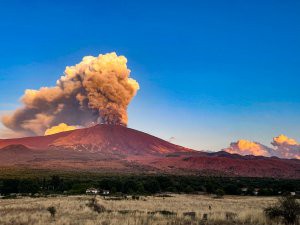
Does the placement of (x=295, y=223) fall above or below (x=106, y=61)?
below

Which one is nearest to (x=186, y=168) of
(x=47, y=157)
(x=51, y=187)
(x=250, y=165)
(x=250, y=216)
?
(x=250, y=165)

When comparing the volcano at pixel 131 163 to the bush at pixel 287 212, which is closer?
the bush at pixel 287 212

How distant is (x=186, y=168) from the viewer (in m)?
137

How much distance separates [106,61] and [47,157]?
4886 cm

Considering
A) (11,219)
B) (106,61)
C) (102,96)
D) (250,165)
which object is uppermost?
(106,61)

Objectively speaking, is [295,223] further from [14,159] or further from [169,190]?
[14,159]

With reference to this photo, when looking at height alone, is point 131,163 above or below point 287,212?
above

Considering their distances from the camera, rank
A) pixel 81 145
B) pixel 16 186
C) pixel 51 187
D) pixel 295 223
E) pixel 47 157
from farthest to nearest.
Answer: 1. pixel 81 145
2. pixel 47 157
3. pixel 51 187
4. pixel 16 186
5. pixel 295 223

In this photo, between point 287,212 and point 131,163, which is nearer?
point 287,212

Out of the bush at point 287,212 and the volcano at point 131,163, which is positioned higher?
the volcano at point 131,163

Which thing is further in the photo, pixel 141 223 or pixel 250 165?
pixel 250 165

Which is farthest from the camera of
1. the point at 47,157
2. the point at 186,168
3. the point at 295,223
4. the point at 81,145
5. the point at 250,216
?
the point at 81,145

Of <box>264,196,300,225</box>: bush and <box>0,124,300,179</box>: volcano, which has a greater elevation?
<box>0,124,300,179</box>: volcano

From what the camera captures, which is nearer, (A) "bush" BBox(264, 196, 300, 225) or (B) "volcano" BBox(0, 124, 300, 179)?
(A) "bush" BBox(264, 196, 300, 225)
